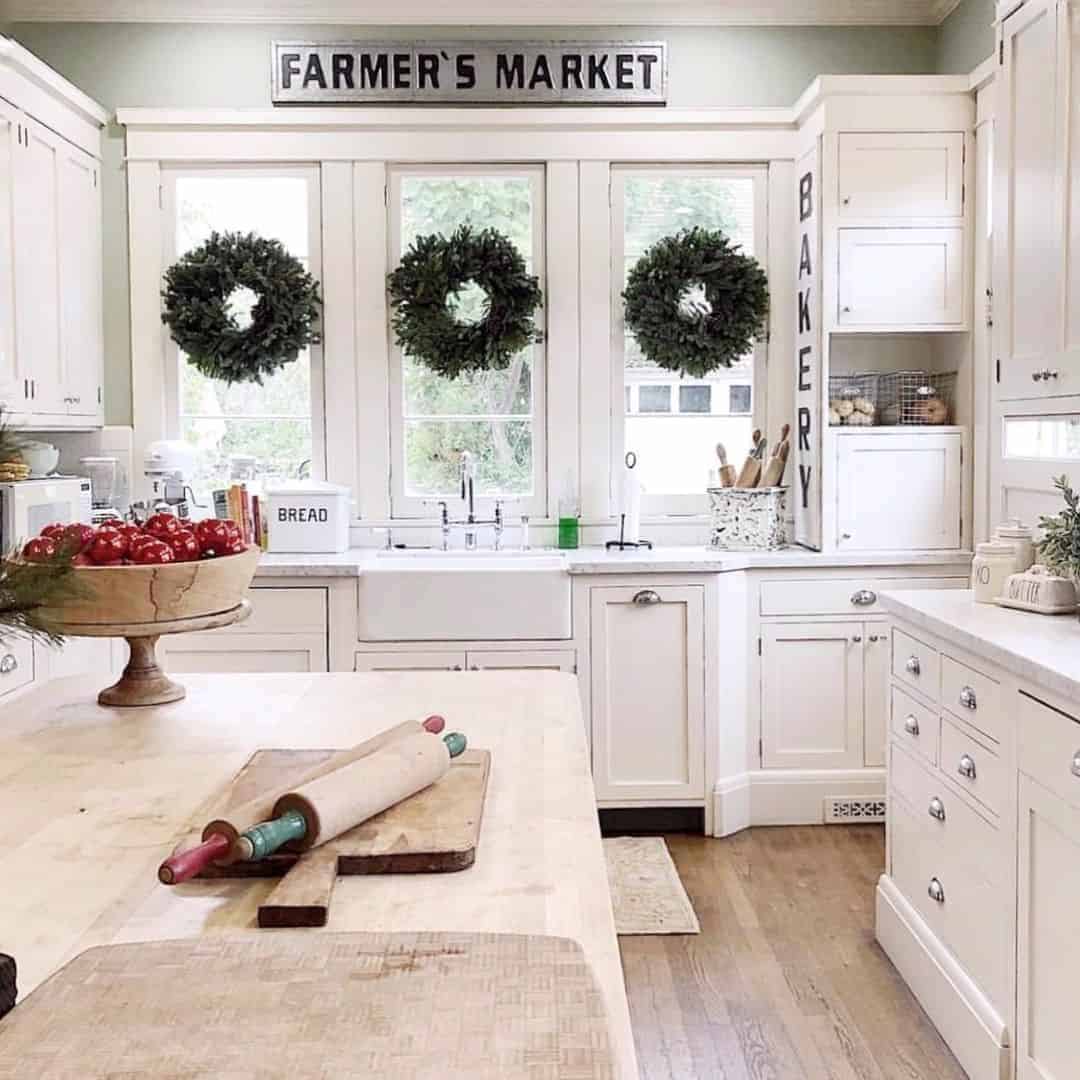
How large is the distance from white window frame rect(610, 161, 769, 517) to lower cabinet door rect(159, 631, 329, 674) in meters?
1.24

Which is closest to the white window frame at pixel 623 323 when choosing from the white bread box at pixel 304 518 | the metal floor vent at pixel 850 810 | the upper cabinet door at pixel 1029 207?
the white bread box at pixel 304 518

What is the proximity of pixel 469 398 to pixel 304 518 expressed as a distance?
0.79m

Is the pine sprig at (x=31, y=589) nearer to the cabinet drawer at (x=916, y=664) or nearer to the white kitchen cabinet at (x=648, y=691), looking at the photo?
the cabinet drawer at (x=916, y=664)

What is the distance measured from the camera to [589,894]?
4.01 feet

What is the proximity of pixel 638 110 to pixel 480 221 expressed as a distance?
0.69 metres

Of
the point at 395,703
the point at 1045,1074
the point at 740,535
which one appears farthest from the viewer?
the point at 740,535

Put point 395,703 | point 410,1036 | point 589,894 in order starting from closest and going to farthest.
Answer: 1. point 410,1036
2. point 589,894
3. point 395,703

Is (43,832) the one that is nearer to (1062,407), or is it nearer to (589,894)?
(589,894)

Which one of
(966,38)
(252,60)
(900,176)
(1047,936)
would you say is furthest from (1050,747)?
(252,60)

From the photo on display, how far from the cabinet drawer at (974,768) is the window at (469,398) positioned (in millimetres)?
2234

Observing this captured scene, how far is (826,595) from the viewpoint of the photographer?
4.17 m

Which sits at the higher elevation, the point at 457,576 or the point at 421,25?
the point at 421,25

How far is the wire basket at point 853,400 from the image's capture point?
4289 mm

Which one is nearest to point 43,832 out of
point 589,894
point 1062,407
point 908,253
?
point 589,894
